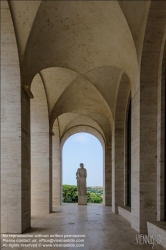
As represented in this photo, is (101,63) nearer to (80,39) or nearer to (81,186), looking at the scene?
(80,39)

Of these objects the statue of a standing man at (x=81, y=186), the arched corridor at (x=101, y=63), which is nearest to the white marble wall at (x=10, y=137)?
the arched corridor at (x=101, y=63)

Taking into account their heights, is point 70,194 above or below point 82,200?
below

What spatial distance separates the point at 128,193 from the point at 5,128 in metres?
7.55

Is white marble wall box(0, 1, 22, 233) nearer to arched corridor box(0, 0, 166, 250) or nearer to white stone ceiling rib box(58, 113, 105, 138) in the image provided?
arched corridor box(0, 0, 166, 250)

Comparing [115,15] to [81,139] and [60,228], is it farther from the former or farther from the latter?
[81,139]

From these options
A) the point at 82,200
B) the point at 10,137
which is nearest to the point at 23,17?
the point at 10,137

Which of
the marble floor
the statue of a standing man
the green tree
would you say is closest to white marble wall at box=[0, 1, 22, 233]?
the marble floor

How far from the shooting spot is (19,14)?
8.00 meters

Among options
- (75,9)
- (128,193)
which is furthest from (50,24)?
(128,193)

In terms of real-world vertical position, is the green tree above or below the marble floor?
below

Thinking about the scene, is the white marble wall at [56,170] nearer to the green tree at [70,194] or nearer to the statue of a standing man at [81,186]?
the statue of a standing man at [81,186]

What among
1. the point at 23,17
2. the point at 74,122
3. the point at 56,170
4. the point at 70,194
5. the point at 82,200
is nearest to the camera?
the point at 23,17

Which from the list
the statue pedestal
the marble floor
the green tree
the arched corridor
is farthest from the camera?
the green tree

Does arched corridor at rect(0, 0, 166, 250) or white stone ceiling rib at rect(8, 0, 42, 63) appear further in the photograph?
arched corridor at rect(0, 0, 166, 250)
